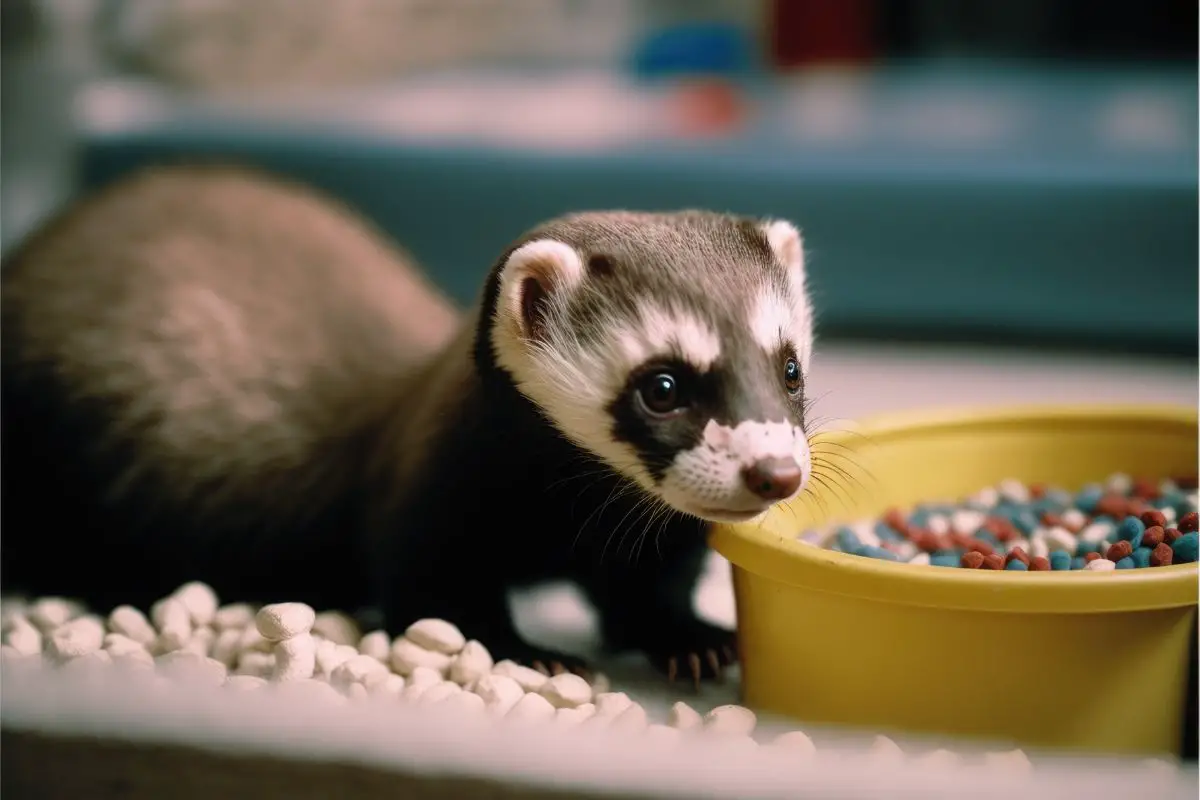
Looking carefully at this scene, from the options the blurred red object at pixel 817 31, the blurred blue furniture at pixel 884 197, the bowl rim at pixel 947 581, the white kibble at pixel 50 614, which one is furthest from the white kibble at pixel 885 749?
the blurred red object at pixel 817 31

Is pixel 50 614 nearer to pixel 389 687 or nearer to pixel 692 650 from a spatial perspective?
pixel 389 687

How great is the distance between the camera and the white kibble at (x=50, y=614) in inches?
52.0

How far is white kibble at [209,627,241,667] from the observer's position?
48.1 inches

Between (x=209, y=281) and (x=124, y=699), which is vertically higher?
(x=209, y=281)

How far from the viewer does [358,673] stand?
3.69 feet

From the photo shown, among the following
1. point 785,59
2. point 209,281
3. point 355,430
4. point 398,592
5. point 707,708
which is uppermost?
point 785,59

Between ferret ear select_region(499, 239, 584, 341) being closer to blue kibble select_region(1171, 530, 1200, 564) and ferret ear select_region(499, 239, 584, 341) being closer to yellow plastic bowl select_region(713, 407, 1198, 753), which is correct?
yellow plastic bowl select_region(713, 407, 1198, 753)

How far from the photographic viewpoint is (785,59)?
3.69 meters

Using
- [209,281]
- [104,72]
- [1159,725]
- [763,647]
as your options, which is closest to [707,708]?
[763,647]

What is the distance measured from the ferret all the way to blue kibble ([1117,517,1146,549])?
0.29 meters

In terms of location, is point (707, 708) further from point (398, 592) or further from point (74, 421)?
point (74, 421)

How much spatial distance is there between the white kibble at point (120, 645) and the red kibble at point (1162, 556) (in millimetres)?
855

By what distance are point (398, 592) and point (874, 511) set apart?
0.46 meters

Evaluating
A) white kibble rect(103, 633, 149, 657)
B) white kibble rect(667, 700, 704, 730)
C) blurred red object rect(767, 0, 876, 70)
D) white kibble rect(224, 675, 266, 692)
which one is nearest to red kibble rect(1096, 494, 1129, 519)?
white kibble rect(667, 700, 704, 730)
